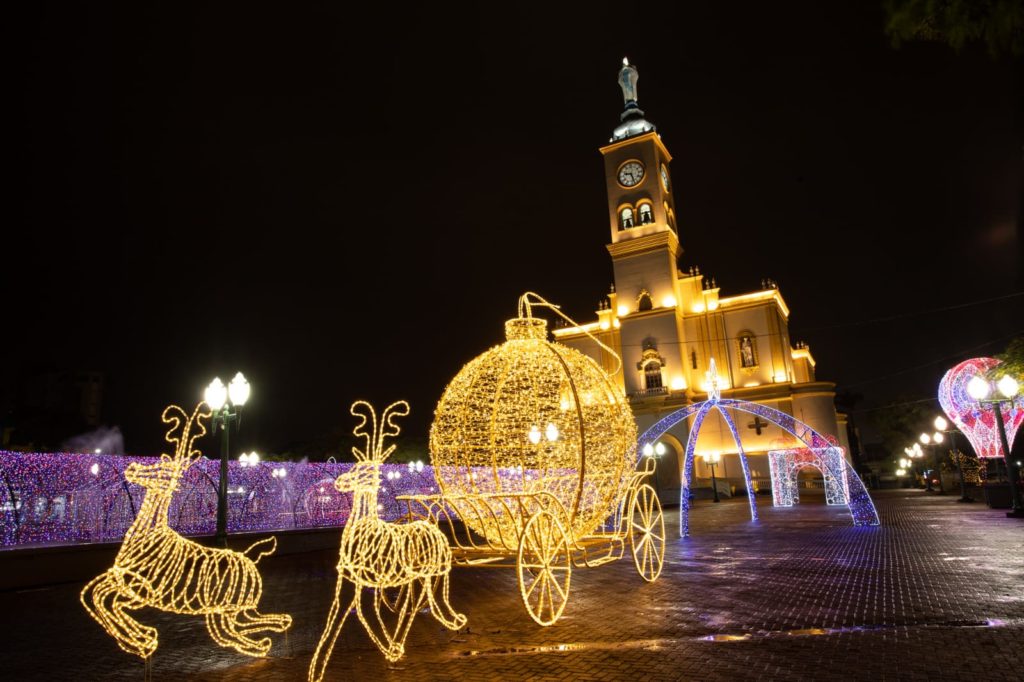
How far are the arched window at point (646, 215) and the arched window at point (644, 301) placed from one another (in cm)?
472

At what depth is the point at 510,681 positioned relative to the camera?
4.48 m

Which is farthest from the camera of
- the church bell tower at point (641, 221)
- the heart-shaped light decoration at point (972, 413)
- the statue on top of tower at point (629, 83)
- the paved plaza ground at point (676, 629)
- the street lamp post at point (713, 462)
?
the statue on top of tower at point (629, 83)

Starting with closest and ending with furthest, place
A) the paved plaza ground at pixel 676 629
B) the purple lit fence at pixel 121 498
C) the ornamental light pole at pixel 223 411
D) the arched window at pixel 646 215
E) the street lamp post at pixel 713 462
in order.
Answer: the paved plaza ground at pixel 676 629
the ornamental light pole at pixel 223 411
the purple lit fence at pixel 121 498
the street lamp post at pixel 713 462
the arched window at pixel 646 215

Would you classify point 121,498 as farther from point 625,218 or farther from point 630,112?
point 630,112

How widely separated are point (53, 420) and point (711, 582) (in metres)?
37.6

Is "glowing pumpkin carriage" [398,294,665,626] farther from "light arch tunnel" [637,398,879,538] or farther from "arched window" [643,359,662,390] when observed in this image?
"arched window" [643,359,662,390]

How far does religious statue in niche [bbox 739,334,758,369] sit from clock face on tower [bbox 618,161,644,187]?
12396 millimetres

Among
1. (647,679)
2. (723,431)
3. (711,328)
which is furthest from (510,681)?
(711,328)

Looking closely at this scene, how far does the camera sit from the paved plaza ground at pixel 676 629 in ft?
15.3

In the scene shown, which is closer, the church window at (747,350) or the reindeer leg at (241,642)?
the reindeer leg at (241,642)

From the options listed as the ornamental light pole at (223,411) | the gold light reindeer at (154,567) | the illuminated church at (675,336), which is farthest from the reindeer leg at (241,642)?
the illuminated church at (675,336)

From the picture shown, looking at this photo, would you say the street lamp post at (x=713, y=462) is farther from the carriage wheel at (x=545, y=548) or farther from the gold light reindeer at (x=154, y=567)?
the gold light reindeer at (x=154, y=567)

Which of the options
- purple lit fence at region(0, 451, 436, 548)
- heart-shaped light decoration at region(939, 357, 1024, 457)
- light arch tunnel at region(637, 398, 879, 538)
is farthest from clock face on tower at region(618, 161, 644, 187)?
purple lit fence at region(0, 451, 436, 548)

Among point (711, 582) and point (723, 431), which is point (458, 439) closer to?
point (711, 582)
